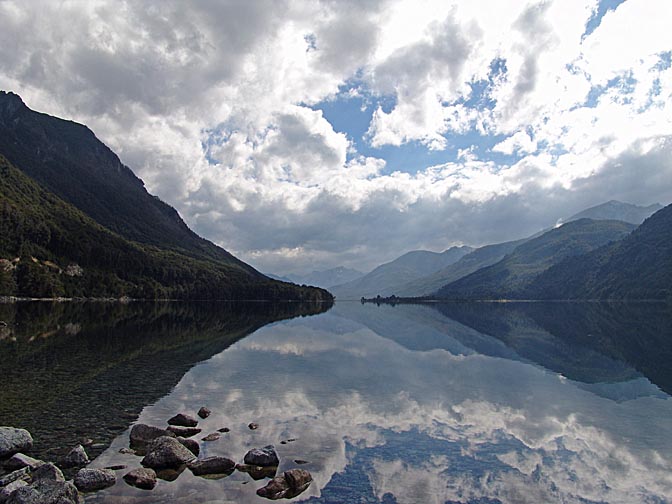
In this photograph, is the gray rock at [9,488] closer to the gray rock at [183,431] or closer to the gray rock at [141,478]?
the gray rock at [141,478]

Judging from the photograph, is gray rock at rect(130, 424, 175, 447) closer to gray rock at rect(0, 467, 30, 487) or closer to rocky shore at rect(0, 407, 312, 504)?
rocky shore at rect(0, 407, 312, 504)

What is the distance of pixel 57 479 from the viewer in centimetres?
2194

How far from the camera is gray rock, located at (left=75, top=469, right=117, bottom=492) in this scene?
78.1 ft

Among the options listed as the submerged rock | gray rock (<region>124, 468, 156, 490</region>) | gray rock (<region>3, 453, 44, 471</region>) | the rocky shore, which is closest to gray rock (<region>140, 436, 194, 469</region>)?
the rocky shore

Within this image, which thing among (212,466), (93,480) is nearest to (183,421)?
(212,466)

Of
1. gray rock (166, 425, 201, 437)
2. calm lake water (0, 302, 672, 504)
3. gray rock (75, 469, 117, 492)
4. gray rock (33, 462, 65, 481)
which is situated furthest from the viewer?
gray rock (166, 425, 201, 437)

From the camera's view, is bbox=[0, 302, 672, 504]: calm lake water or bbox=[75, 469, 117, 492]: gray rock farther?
bbox=[0, 302, 672, 504]: calm lake water

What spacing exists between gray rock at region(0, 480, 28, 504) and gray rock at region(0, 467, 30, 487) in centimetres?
84

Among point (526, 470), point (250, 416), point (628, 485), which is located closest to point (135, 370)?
point (250, 416)

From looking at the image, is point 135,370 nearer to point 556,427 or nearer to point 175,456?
point 175,456

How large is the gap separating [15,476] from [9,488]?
6.81 ft

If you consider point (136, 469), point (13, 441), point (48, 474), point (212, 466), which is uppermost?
point (13, 441)

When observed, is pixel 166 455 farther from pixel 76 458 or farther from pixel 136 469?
pixel 76 458

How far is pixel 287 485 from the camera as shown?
24.9 metres
